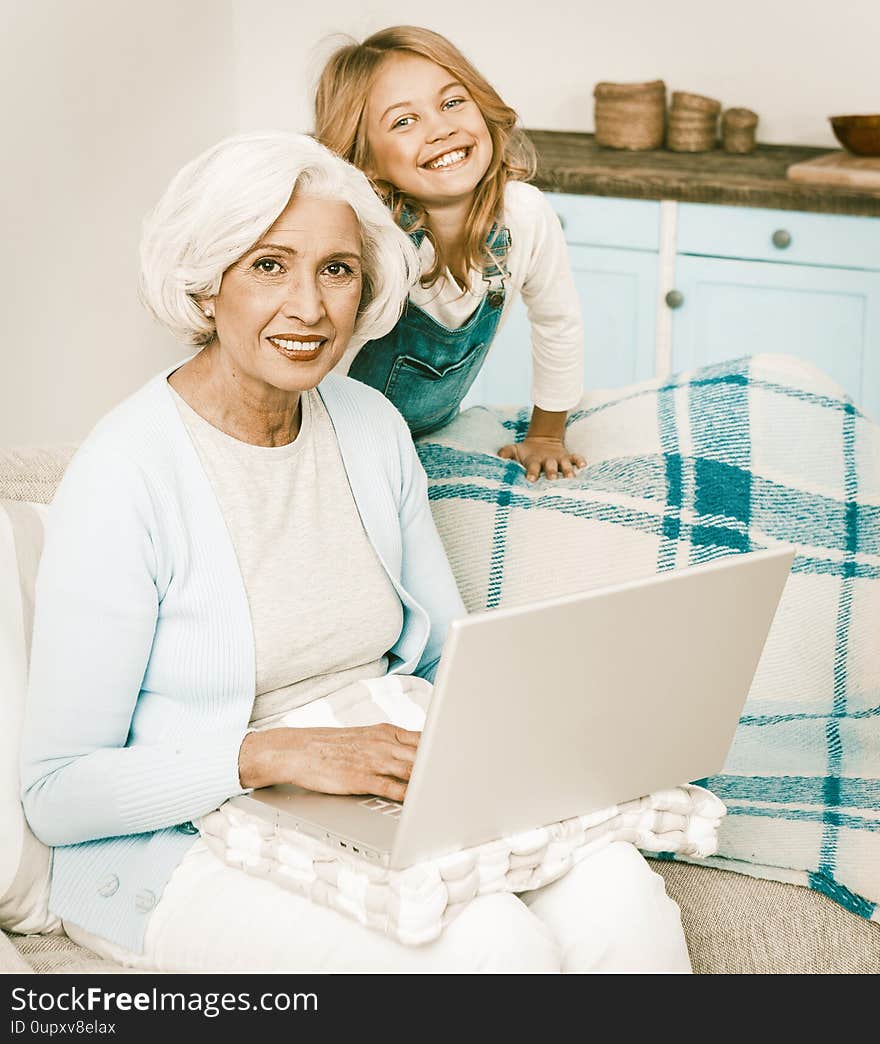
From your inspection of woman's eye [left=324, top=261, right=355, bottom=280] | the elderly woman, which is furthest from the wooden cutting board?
woman's eye [left=324, top=261, right=355, bottom=280]

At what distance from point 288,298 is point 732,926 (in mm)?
751

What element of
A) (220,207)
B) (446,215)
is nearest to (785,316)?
(446,215)

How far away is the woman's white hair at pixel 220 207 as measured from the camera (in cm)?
127

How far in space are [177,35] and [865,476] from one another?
1.80m

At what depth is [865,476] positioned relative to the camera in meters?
1.75

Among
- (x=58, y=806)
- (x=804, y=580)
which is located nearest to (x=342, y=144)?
(x=804, y=580)

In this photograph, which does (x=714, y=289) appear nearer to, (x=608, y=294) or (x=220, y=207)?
(x=608, y=294)

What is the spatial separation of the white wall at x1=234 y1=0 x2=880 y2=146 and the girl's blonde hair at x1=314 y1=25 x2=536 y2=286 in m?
1.36

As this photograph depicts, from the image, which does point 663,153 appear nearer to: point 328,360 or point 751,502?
point 751,502

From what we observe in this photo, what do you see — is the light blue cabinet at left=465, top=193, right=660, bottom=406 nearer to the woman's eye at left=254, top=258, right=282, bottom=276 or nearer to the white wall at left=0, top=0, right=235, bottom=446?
the white wall at left=0, top=0, right=235, bottom=446

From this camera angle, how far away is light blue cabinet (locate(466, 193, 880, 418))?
2.87 metres

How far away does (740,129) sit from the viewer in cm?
320

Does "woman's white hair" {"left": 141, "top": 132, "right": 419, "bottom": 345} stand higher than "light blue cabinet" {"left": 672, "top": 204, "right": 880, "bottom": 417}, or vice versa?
"woman's white hair" {"left": 141, "top": 132, "right": 419, "bottom": 345}
